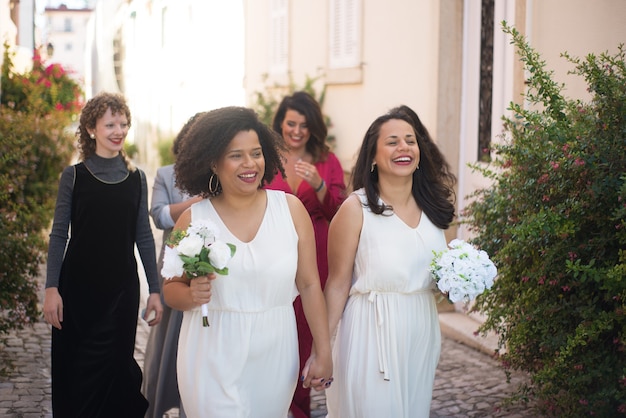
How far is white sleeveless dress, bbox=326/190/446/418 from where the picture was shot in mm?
3977

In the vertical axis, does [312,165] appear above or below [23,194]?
above

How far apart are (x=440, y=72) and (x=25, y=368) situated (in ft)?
14.2

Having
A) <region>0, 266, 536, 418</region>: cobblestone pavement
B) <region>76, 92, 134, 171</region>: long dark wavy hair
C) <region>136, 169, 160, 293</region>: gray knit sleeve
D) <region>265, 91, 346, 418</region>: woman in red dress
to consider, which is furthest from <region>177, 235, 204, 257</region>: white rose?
<region>0, 266, 536, 418</region>: cobblestone pavement

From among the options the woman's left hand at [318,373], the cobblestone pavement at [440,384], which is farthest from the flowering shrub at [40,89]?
the woman's left hand at [318,373]

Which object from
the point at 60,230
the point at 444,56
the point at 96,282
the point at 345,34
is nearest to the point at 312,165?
the point at 96,282

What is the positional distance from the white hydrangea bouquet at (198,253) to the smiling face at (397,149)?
99 centimetres

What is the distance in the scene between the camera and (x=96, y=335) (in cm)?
492

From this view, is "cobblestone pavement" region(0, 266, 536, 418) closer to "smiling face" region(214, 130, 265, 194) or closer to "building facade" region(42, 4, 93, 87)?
"smiling face" region(214, 130, 265, 194)

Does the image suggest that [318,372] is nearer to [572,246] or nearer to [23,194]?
[572,246]

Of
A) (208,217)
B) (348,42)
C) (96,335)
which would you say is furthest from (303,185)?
(348,42)

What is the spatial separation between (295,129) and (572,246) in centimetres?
218

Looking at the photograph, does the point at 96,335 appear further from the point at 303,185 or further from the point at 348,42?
the point at 348,42

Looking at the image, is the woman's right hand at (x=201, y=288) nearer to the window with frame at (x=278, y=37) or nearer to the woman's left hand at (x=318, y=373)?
the woman's left hand at (x=318, y=373)

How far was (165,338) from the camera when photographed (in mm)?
5379
